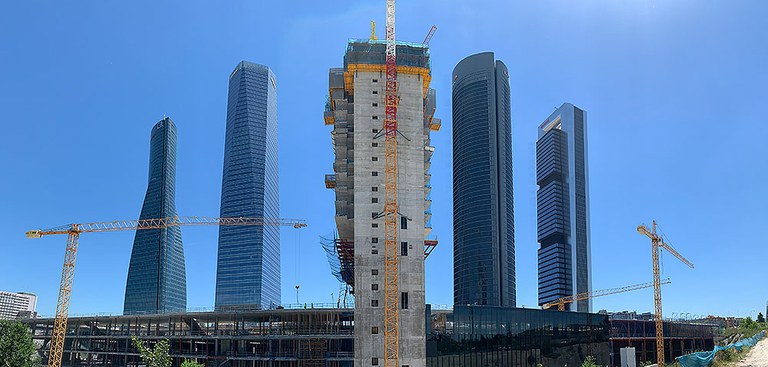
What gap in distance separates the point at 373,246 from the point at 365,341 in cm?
1565

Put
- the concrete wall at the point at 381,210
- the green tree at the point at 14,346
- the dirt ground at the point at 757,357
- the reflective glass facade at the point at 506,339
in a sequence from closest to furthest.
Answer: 1. the dirt ground at the point at 757,357
2. the green tree at the point at 14,346
3. the reflective glass facade at the point at 506,339
4. the concrete wall at the point at 381,210

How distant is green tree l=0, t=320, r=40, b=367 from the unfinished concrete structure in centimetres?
4841

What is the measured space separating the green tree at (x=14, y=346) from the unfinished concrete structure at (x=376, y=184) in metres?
48.4

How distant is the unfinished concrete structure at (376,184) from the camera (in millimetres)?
113750

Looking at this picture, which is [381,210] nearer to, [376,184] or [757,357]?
[376,184]

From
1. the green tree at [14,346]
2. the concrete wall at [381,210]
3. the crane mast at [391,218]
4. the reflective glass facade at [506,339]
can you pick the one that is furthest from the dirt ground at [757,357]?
the green tree at [14,346]

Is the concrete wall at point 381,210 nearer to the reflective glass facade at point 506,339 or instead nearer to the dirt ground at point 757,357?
the reflective glass facade at point 506,339

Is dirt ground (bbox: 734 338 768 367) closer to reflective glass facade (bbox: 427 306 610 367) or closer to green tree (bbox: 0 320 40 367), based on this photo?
reflective glass facade (bbox: 427 306 610 367)

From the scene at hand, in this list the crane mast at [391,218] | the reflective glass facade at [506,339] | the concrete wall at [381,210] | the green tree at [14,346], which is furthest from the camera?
the concrete wall at [381,210]

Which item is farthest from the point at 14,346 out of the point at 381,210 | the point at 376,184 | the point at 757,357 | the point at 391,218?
the point at 757,357

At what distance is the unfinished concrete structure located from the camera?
114 m

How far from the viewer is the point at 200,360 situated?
131 metres

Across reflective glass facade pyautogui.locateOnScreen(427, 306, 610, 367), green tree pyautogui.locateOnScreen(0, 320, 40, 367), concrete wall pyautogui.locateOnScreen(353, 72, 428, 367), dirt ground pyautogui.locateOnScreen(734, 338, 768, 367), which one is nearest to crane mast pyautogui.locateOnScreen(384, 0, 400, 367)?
concrete wall pyautogui.locateOnScreen(353, 72, 428, 367)

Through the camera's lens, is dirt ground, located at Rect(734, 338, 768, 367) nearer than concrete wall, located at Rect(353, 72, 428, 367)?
Yes
